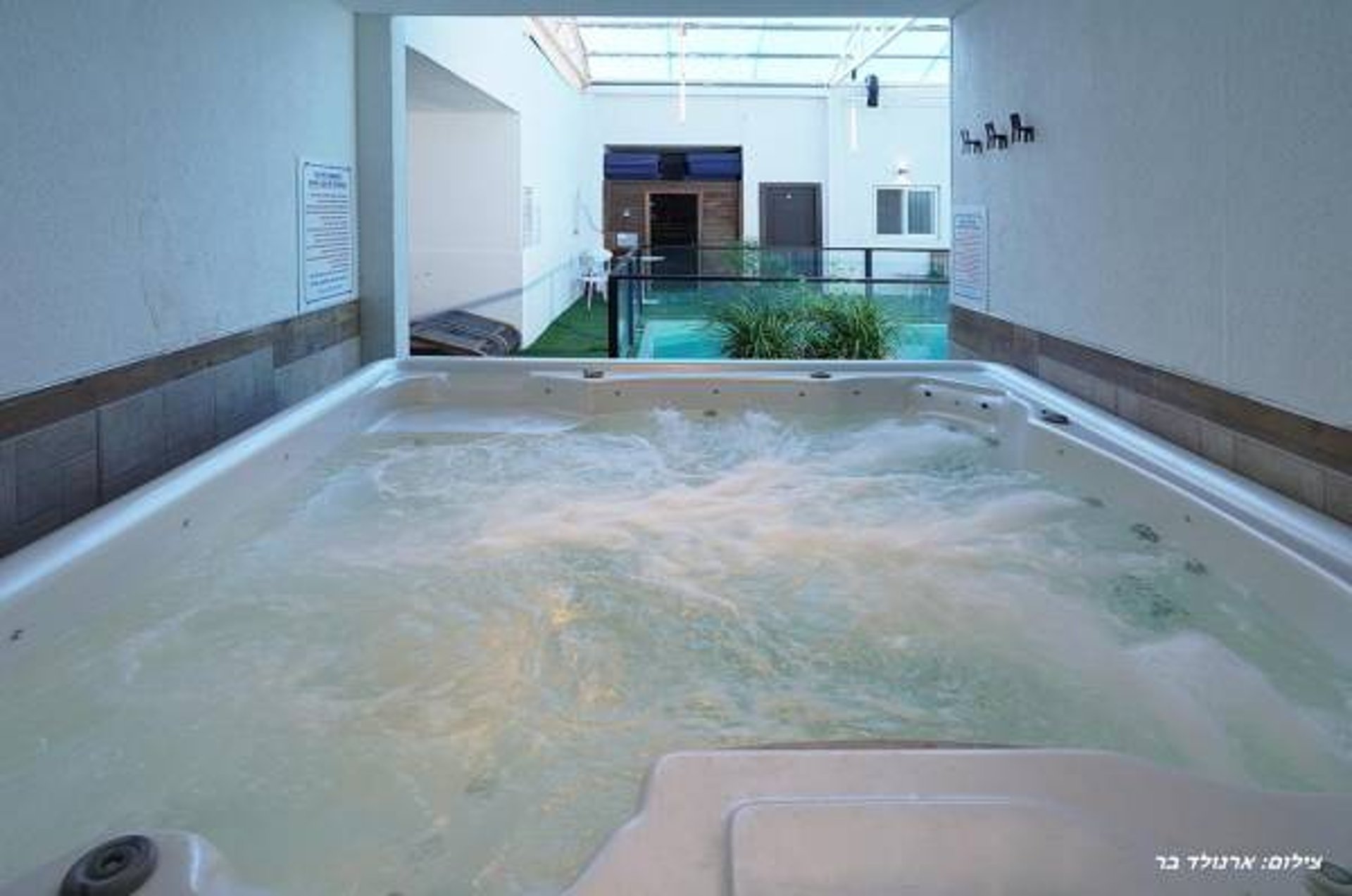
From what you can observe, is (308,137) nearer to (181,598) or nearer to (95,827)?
(181,598)

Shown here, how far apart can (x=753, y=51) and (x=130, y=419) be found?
30.6 ft

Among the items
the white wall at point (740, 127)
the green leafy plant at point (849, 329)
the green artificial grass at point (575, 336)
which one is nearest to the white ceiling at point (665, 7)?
the green leafy plant at point (849, 329)

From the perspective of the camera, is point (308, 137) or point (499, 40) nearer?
point (308, 137)

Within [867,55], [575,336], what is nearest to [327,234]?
[575,336]

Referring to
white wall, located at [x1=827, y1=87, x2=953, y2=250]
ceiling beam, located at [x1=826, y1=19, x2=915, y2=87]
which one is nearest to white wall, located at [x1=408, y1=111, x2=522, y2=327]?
ceiling beam, located at [x1=826, y1=19, x2=915, y2=87]

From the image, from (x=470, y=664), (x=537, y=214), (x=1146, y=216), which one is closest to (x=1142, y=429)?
(x=1146, y=216)

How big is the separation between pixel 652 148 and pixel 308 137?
375 inches

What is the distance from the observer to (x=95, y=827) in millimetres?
1281

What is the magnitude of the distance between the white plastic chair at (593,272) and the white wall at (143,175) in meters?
8.11

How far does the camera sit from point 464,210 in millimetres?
7574

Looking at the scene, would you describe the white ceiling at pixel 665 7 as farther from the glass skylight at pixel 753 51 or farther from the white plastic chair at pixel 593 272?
the white plastic chair at pixel 593 272

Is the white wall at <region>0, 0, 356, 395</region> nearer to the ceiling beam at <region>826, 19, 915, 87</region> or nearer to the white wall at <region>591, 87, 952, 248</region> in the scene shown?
the ceiling beam at <region>826, 19, 915, 87</region>

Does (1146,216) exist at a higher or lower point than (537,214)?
lower

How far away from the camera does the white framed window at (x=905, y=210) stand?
12.6m
